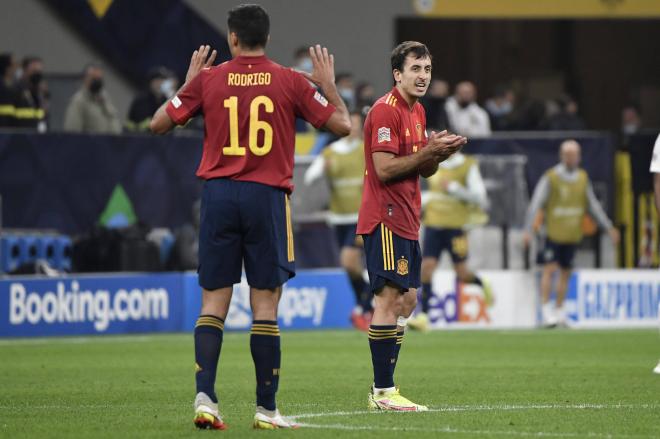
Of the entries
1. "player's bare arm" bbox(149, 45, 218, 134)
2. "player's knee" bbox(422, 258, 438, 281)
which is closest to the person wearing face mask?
"player's knee" bbox(422, 258, 438, 281)

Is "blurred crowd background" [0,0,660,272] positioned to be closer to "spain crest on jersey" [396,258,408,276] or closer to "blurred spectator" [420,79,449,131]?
"blurred spectator" [420,79,449,131]

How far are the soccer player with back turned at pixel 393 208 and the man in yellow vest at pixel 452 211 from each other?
29.0ft

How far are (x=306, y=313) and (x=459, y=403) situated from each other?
9.58 m

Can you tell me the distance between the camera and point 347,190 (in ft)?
61.2

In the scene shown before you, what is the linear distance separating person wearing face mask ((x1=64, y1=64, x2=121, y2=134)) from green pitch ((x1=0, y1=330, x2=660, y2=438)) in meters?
3.86

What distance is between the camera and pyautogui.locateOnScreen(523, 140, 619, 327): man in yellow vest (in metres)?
20.5

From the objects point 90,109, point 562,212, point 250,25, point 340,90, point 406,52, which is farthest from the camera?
point 340,90

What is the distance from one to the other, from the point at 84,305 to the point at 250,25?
10.1 meters

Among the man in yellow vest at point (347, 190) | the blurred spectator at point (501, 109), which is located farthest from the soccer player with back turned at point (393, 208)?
the blurred spectator at point (501, 109)

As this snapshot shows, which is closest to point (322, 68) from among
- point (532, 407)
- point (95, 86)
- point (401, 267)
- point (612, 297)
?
point (401, 267)

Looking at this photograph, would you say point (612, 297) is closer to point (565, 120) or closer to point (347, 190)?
point (565, 120)

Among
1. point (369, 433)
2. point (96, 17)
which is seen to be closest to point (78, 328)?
point (96, 17)

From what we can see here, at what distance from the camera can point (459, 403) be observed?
408 inches

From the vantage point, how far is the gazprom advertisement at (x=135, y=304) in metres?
17.7
